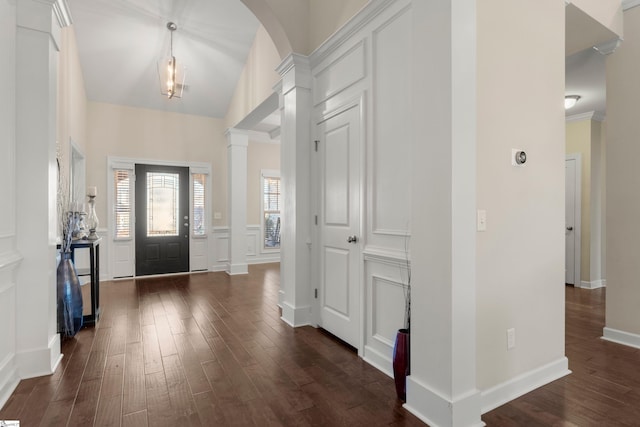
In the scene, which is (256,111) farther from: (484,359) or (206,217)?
(484,359)

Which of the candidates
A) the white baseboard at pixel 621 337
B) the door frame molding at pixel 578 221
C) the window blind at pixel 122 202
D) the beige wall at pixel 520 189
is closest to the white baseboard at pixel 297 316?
the beige wall at pixel 520 189

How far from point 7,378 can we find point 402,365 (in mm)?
2566

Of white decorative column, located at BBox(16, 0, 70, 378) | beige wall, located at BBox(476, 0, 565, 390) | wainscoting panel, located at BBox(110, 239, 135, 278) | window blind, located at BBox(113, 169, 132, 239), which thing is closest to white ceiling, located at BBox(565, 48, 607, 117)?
beige wall, located at BBox(476, 0, 565, 390)

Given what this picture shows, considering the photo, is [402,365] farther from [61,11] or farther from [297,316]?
[61,11]

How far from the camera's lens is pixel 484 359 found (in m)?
2.03

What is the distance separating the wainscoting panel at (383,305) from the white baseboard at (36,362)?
7.81ft

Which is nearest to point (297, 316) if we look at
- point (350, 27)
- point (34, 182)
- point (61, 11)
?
point (34, 182)

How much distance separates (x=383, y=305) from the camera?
8.44ft

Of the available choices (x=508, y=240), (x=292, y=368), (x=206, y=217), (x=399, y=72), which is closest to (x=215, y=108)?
(x=206, y=217)

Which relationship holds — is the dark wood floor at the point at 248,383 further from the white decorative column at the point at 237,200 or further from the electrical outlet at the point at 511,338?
the white decorative column at the point at 237,200

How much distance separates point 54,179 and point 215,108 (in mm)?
4464

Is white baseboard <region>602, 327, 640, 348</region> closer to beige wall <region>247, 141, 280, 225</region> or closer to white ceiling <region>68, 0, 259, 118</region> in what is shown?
white ceiling <region>68, 0, 259, 118</region>

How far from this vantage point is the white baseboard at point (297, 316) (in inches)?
138

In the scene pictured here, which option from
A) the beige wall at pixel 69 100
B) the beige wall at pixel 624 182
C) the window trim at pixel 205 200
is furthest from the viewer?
the window trim at pixel 205 200
